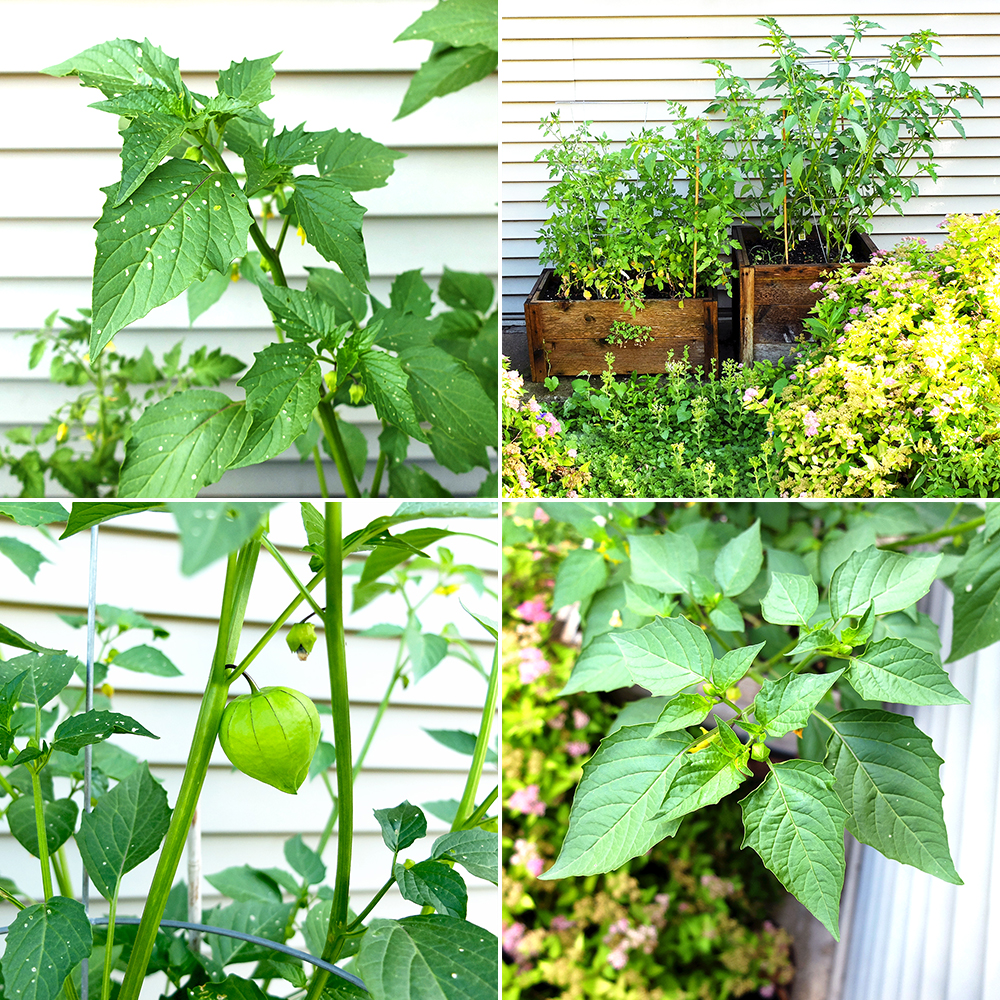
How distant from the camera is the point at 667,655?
0.48 meters

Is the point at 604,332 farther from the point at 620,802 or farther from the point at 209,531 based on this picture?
the point at 209,531

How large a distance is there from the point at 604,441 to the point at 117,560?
2.02 ft

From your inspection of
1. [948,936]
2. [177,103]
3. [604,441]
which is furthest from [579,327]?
[948,936]

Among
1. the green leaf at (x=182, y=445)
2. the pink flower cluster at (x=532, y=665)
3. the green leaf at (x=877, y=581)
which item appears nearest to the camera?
the green leaf at (x=877, y=581)

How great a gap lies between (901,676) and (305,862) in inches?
21.6

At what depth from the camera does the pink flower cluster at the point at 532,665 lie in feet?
3.76

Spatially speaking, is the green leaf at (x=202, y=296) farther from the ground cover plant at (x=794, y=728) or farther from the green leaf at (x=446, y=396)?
the ground cover plant at (x=794, y=728)

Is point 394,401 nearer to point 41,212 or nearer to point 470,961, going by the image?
point 470,961

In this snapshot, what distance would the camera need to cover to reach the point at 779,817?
1.37 feet

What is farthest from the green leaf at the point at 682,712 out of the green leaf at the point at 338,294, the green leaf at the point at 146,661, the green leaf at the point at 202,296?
the green leaf at the point at 202,296

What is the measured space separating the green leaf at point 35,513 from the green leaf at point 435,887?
1.01 feet

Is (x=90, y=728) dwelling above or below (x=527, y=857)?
above

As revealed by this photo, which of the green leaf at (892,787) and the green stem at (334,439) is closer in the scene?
the green leaf at (892,787)

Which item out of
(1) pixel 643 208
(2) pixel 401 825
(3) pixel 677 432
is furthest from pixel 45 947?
(1) pixel 643 208
